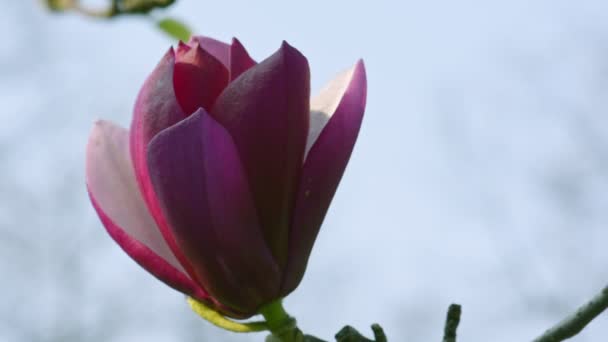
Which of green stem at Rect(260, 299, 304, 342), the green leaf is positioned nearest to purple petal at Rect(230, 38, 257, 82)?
green stem at Rect(260, 299, 304, 342)

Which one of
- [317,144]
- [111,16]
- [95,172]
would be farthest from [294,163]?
[111,16]

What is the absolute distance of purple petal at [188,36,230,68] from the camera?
1.60 ft

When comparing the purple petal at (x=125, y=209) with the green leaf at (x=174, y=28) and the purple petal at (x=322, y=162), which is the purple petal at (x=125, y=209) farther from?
the green leaf at (x=174, y=28)

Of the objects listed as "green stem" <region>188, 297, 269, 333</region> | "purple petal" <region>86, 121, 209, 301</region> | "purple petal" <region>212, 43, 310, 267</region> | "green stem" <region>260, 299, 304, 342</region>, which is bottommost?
"green stem" <region>188, 297, 269, 333</region>

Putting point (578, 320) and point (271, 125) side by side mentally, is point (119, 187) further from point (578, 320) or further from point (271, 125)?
point (578, 320)

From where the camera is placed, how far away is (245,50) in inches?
19.1

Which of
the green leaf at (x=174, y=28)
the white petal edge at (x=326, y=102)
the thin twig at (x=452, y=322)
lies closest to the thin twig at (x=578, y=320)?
the thin twig at (x=452, y=322)

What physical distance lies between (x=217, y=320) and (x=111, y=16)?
52 centimetres

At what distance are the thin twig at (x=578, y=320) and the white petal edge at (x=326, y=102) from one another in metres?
0.14

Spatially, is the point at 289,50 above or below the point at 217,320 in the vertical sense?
above

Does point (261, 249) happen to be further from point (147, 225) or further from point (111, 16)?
point (111, 16)

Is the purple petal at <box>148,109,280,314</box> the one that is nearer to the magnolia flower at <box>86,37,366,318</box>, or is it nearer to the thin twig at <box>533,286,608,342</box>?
the magnolia flower at <box>86,37,366,318</box>

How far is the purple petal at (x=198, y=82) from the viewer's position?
18.2 inches

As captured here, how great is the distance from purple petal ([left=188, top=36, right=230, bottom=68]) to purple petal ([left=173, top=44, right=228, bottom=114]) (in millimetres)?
16
